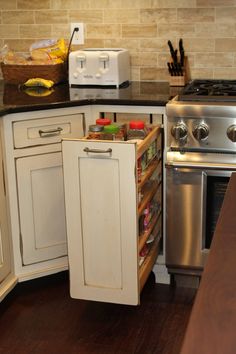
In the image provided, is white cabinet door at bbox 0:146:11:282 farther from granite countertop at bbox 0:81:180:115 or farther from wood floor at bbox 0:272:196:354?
granite countertop at bbox 0:81:180:115

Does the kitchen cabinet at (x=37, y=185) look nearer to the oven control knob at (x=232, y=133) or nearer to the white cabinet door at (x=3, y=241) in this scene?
the white cabinet door at (x=3, y=241)

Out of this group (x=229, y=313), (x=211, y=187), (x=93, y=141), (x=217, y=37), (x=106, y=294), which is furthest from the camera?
(x=217, y=37)

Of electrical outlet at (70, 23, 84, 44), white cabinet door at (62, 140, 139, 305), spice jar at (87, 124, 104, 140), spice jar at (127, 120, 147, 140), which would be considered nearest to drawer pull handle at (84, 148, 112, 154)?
white cabinet door at (62, 140, 139, 305)

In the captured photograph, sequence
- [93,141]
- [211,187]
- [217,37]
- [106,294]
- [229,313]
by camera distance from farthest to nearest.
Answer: [217,37] < [211,187] < [106,294] < [93,141] < [229,313]

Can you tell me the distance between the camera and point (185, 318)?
2.46 m

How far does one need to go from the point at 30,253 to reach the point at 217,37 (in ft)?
4.74

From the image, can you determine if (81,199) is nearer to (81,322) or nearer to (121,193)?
(121,193)

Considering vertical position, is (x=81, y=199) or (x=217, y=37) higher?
(x=217, y=37)

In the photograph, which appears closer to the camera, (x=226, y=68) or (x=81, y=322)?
Result: (x=81, y=322)

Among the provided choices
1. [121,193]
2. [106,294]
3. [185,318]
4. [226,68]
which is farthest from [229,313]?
[226,68]

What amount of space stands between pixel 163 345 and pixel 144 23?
5.48ft

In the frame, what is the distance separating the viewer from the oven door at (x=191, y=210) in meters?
2.48

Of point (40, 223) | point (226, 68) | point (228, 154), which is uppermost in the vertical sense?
point (226, 68)

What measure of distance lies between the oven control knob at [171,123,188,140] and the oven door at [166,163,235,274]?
0.12 meters
